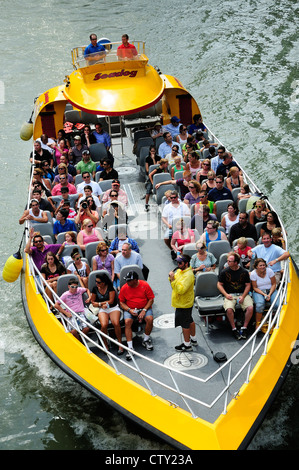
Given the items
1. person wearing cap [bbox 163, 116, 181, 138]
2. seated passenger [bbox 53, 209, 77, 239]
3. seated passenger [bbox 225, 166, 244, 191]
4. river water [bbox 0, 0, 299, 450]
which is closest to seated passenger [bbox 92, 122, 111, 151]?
person wearing cap [bbox 163, 116, 181, 138]

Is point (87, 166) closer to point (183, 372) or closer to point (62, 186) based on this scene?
point (62, 186)

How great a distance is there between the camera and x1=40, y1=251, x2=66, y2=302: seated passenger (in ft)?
35.7

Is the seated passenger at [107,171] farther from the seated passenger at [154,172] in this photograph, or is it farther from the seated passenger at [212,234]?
the seated passenger at [212,234]

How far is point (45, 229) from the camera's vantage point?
12680mm

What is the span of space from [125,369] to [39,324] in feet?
6.75

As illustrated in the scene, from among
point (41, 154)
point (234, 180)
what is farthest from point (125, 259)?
point (41, 154)

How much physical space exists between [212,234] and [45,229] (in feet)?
10.5

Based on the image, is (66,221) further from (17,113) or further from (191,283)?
(17,113)

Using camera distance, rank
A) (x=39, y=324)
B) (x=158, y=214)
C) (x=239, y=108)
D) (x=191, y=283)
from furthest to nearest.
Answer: (x=239, y=108) → (x=158, y=214) → (x=39, y=324) → (x=191, y=283)


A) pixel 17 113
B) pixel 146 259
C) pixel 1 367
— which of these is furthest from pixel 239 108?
pixel 1 367

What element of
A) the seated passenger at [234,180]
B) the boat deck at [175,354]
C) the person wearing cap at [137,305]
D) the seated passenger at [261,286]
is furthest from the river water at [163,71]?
the seated passenger at [234,180]

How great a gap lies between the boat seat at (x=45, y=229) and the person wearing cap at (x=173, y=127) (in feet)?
17.2

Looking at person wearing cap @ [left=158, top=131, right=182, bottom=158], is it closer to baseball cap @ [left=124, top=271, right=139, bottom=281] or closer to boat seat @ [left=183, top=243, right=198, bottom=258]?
boat seat @ [left=183, top=243, right=198, bottom=258]

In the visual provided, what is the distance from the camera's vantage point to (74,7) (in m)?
33.0
